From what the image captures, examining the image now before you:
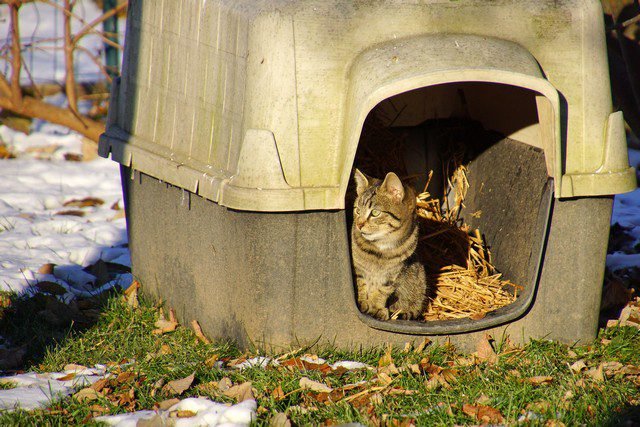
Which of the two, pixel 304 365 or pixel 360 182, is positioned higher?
pixel 360 182

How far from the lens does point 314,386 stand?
3.30m

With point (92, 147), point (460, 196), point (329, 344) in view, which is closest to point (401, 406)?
point (329, 344)

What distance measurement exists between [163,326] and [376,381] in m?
1.29

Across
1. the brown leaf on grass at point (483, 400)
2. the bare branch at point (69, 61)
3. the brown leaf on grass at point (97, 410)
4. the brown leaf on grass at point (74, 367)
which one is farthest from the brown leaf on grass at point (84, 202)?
the brown leaf on grass at point (483, 400)

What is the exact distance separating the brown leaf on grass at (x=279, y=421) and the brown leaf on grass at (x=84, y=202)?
3.82m

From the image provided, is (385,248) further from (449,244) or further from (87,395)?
(87,395)

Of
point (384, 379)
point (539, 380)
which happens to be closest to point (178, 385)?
point (384, 379)

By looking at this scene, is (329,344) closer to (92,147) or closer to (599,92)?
(599,92)

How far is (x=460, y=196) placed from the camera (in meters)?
5.10

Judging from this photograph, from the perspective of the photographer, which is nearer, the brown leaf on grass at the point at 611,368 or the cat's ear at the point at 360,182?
the brown leaf on grass at the point at 611,368

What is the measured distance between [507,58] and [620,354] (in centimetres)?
154

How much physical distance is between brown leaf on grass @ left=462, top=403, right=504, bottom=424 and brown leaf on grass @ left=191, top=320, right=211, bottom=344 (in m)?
1.39

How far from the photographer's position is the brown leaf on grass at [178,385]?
3320mm

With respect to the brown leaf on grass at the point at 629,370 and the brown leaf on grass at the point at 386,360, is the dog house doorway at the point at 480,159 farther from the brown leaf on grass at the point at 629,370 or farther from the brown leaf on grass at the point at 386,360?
the brown leaf on grass at the point at 629,370
